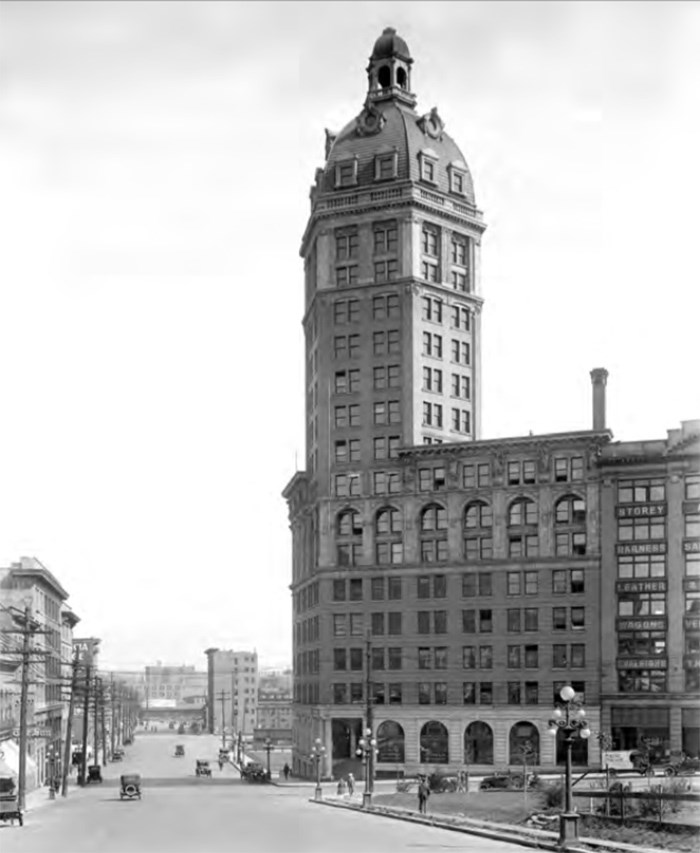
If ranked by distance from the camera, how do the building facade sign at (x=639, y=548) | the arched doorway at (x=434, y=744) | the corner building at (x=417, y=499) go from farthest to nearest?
the arched doorway at (x=434, y=744) → the corner building at (x=417, y=499) → the building facade sign at (x=639, y=548)

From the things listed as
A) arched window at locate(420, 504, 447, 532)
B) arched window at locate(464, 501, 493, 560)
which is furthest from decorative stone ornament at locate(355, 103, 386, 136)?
arched window at locate(464, 501, 493, 560)

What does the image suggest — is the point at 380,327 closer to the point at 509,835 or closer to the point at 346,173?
the point at 346,173

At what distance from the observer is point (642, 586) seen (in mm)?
123188

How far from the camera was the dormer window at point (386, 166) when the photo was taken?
454 feet

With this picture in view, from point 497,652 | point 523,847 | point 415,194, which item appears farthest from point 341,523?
point 523,847

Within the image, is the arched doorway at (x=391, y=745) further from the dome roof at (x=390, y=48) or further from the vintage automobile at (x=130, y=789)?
the dome roof at (x=390, y=48)

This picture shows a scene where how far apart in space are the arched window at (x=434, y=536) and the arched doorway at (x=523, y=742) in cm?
1620

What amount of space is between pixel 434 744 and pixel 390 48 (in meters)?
68.0

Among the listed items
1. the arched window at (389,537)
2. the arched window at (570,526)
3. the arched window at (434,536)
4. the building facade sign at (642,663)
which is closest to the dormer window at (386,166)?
the arched window at (389,537)

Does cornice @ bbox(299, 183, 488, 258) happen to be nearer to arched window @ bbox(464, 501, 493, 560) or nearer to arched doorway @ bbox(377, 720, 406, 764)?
arched window @ bbox(464, 501, 493, 560)

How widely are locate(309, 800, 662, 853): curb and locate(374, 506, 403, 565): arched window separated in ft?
173

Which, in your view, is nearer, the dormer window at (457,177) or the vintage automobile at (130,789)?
the vintage automobile at (130,789)

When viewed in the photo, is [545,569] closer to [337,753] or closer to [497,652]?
[497,652]

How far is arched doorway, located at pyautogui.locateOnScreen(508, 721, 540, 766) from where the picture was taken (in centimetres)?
12338
